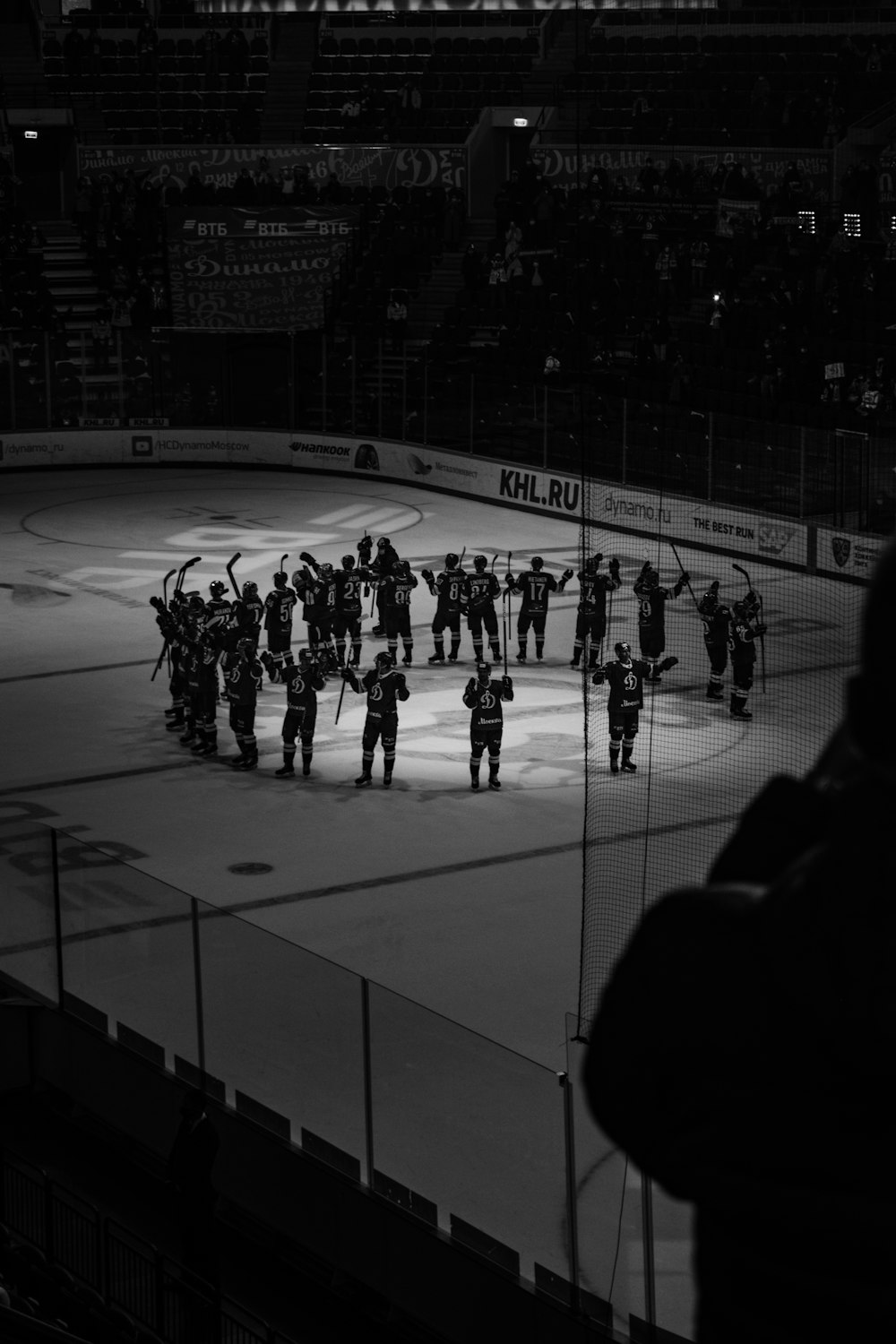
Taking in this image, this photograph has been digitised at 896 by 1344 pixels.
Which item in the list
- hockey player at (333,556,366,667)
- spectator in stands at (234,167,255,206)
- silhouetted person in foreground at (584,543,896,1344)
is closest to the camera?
silhouetted person in foreground at (584,543,896,1344)

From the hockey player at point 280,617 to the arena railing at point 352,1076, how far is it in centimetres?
911

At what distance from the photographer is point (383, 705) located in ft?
53.9

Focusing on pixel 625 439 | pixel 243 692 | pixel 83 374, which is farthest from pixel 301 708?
pixel 83 374

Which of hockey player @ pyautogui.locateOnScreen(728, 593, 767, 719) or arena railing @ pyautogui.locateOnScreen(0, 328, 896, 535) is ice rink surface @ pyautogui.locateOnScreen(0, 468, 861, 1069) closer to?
hockey player @ pyautogui.locateOnScreen(728, 593, 767, 719)

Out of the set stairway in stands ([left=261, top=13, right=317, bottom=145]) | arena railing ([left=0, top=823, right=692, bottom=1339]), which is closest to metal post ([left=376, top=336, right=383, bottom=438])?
stairway in stands ([left=261, top=13, right=317, bottom=145])

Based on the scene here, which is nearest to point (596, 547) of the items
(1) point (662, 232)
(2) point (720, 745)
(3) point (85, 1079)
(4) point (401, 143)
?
(1) point (662, 232)

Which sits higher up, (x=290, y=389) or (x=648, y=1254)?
(x=290, y=389)

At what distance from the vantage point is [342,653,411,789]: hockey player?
1638cm

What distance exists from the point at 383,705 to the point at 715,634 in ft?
15.9

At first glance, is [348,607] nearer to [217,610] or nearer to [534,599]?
[534,599]

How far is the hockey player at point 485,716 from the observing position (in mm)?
16344

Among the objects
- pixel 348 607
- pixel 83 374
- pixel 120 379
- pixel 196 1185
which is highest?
pixel 83 374

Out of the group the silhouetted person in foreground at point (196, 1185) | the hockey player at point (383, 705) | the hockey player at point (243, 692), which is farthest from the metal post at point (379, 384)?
the silhouetted person in foreground at point (196, 1185)

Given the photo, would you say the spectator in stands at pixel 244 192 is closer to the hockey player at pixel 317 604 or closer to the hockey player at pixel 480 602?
the hockey player at pixel 480 602
